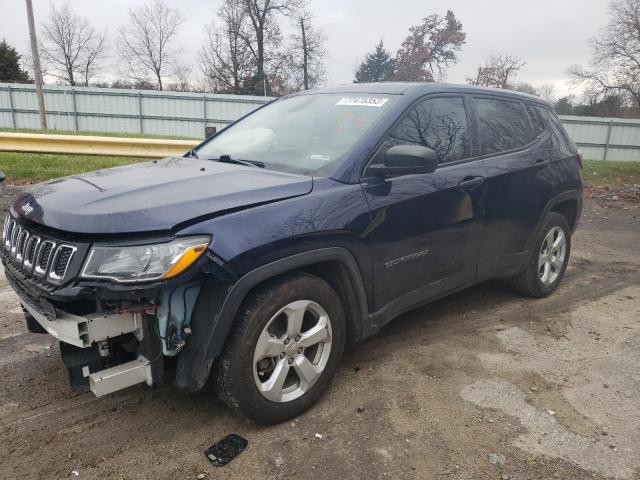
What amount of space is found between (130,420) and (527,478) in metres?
2.05

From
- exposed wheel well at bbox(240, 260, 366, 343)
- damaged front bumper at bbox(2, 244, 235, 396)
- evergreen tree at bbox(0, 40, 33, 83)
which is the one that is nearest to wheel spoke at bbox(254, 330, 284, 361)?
damaged front bumper at bbox(2, 244, 235, 396)

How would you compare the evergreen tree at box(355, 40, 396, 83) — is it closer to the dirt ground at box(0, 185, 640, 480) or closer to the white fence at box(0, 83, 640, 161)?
the white fence at box(0, 83, 640, 161)

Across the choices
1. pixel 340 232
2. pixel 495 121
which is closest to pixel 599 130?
pixel 495 121

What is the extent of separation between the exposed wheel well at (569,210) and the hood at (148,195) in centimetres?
306

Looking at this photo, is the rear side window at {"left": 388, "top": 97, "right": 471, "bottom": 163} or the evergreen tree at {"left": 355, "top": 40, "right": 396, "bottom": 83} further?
the evergreen tree at {"left": 355, "top": 40, "right": 396, "bottom": 83}

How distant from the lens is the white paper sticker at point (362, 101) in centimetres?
339

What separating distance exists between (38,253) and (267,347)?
1.17m

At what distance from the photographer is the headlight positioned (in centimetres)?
220

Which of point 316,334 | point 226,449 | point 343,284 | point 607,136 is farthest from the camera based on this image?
point 607,136

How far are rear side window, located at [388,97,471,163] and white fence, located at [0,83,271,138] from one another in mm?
21578

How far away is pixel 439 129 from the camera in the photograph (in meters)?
3.62

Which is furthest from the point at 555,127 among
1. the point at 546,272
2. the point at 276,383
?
the point at 276,383

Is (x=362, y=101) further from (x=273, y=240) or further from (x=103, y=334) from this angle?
(x=103, y=334)

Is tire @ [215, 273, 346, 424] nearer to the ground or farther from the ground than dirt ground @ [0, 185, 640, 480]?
farther from the ground
